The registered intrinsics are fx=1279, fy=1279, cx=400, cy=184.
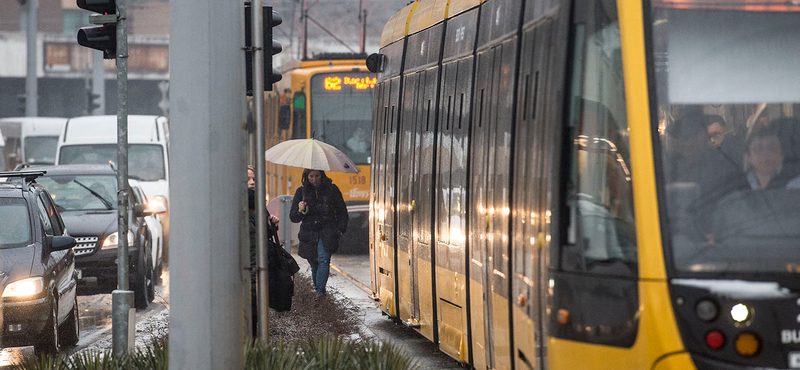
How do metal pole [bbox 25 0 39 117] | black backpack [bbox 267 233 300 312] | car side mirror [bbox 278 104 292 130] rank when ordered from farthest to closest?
1. metal pole [bbox 25 0 39 117]
2. car side mirror [bbox 278 104 292 130]
3. black backpack [bbox 267 233 300 312]

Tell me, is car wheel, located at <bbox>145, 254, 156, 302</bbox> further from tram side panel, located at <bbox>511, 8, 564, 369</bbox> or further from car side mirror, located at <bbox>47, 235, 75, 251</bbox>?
tram side panel, located at <bbox>511, 8, 564, 369</bbox>

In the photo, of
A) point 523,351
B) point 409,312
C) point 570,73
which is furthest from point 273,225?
point 570,73

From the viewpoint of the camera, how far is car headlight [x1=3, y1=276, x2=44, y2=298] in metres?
10.5

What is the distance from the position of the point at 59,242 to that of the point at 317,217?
14.4ft

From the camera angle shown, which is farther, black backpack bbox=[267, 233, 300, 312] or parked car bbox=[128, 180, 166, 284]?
parked car bbox=[128, 180, 166, 284]

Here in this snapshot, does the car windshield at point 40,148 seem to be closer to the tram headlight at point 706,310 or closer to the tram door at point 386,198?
the tram door at point 386,198

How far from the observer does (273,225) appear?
11000 mm

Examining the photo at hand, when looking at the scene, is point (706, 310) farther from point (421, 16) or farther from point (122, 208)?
point (421, 16)

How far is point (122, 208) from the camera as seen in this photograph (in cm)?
950

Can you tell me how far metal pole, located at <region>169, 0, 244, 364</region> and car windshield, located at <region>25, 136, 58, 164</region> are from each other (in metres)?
30.1

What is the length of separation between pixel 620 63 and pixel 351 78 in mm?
17197

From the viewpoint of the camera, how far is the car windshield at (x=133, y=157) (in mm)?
22766

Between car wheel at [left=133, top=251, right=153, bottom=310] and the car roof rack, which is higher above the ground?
the car roof rack

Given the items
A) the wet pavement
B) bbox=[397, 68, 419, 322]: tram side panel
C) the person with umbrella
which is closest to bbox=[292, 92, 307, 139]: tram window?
the wet pavement
